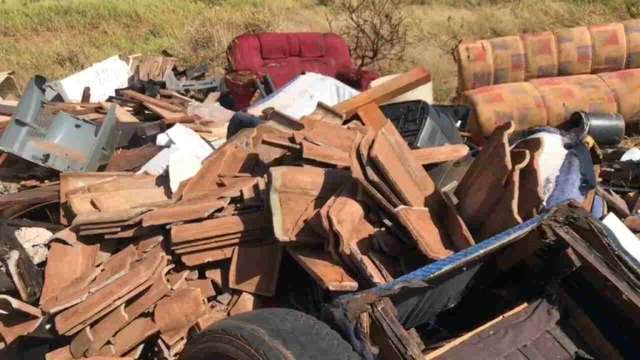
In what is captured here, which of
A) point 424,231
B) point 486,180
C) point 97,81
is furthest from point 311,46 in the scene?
point 424,231

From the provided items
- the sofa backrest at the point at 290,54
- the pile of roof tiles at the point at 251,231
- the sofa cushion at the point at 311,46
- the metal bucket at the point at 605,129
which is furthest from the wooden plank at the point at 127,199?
the sofa cushion at the point at 311,46

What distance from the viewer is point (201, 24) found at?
12.0m

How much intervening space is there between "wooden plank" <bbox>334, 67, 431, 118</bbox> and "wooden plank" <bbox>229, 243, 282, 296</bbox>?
1749 mm

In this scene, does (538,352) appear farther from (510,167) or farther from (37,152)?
(37,152)

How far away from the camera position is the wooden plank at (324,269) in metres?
3.17

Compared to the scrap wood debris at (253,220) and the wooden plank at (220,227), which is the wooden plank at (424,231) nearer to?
the scrap wood debris at (253,220)

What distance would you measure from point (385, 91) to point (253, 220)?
2.19 meters

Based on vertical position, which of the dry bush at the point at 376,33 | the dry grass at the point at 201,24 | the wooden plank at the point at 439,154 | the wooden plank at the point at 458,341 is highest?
the wooden plank at the point at 439,154

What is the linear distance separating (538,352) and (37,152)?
13.9 feet

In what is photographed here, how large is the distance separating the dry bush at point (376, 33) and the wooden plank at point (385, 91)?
3.87 meters

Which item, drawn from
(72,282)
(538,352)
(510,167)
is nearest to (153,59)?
(72,282)

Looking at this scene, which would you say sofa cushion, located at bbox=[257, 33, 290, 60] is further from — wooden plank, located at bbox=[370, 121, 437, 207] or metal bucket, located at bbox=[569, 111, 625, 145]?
wooden plank, located at bbox=[370, 121, 437, 207]

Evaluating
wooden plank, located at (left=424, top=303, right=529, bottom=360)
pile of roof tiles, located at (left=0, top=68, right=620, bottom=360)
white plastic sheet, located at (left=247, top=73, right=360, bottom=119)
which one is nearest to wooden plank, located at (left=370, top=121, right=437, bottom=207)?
pile of roof tiles, located at (left=0, top=68, right=620, bottom=360)

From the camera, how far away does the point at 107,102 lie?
7.28 m
